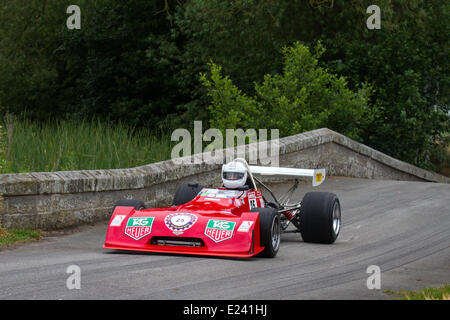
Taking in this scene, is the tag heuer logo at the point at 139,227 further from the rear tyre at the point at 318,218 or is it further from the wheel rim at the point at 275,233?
the rear tyre at the point at 318,218

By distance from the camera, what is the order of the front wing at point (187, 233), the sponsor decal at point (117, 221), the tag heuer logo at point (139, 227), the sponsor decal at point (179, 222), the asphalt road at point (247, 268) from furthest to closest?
the sponsor decal at point (117, 221)
the tag heuer logo at point (139, 227)
the sponsor decal at point (179, 222)
the front wing at point (187, 233)
the asphalt road at point (247, 268)

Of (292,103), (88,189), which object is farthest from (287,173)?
(292,103)

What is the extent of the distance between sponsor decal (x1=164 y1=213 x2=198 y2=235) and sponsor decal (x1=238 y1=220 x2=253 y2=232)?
584mm

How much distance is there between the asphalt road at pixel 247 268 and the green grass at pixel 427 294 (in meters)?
0.16

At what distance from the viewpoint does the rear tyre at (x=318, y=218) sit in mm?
10109

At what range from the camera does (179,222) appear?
8.86 meters

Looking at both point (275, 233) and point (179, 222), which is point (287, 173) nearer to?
point (275, 233)

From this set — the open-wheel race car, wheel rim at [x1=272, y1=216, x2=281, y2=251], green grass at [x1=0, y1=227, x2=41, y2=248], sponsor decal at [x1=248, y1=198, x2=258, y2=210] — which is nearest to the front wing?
the open-wheel race car

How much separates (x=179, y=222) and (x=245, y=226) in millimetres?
826

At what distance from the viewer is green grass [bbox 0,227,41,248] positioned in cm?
949

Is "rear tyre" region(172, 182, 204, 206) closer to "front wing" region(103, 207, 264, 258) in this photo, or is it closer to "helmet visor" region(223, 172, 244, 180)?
"helmet visor" region(223, 172, 244, 180)

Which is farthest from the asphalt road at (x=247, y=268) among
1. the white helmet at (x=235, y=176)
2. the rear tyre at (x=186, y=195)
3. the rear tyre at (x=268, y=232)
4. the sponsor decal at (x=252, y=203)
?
the rear tyre at (x=186, y=195)

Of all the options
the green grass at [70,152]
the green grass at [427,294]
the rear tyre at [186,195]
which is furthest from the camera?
the green grass at [70,152]

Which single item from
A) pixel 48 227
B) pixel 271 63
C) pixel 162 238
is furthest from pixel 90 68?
pixel 162 238
